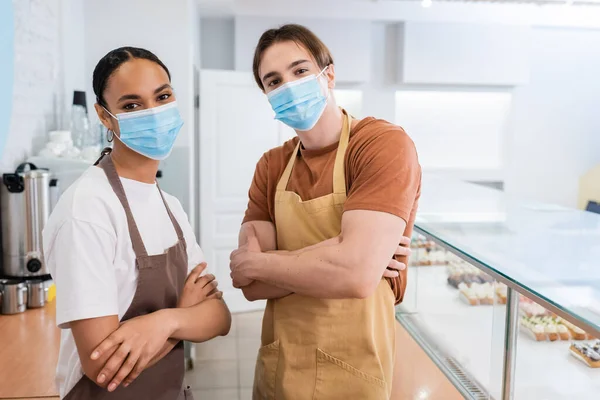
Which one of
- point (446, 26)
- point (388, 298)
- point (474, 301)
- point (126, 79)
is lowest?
point (474, 301)

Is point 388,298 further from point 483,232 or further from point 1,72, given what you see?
point 1,72

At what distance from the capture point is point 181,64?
12.7 ft

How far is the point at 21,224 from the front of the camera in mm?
2262

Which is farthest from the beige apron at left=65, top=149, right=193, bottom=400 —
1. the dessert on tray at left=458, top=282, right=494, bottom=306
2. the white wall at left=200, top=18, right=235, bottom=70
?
the white wall at left=200, top=18, right=235, bottom=70

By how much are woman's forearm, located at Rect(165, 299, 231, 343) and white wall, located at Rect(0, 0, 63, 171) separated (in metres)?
1.60

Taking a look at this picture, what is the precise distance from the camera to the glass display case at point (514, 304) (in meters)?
1.31

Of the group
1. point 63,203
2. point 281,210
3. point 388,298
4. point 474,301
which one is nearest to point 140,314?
point 63,203

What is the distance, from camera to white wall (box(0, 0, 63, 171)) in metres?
2.51

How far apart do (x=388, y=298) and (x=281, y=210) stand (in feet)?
1.19

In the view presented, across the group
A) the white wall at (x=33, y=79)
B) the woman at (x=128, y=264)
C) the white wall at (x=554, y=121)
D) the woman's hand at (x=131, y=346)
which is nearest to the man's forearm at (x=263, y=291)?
the woman at (x=128, y=264)

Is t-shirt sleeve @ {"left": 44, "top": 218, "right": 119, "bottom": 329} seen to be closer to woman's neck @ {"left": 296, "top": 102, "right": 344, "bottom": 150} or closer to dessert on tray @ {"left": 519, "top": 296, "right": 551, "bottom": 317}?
woman's neck @ {"left": 296, "top": 102, "right": 344, "bottom": 150}

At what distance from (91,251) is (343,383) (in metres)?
0.69

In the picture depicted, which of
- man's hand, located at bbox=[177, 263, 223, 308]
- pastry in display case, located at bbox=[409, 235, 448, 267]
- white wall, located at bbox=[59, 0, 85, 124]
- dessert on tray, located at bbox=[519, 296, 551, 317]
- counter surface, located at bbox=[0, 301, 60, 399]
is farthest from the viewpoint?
white wall, located at bbox=[59, 0, 85, 124]

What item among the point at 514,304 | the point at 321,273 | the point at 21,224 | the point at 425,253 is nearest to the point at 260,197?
the point at 321,273
